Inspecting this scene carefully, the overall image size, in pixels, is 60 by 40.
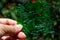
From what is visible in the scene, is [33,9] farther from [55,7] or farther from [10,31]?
[55,7]

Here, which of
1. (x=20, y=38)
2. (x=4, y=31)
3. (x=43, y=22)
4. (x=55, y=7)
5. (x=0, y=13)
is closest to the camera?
(x=4, y=31)

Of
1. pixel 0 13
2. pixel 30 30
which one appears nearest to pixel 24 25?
pixel 30 30

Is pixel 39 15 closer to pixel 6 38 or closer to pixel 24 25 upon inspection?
pixel 24 25

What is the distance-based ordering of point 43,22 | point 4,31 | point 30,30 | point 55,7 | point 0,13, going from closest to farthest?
point 4,31
point 30,30
point 43,22
point 55,7
point 0,13

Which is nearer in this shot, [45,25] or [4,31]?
→ [4,31]

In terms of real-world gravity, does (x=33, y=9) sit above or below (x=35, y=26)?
above

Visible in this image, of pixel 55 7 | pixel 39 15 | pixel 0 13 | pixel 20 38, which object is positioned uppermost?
pixel 0 13
